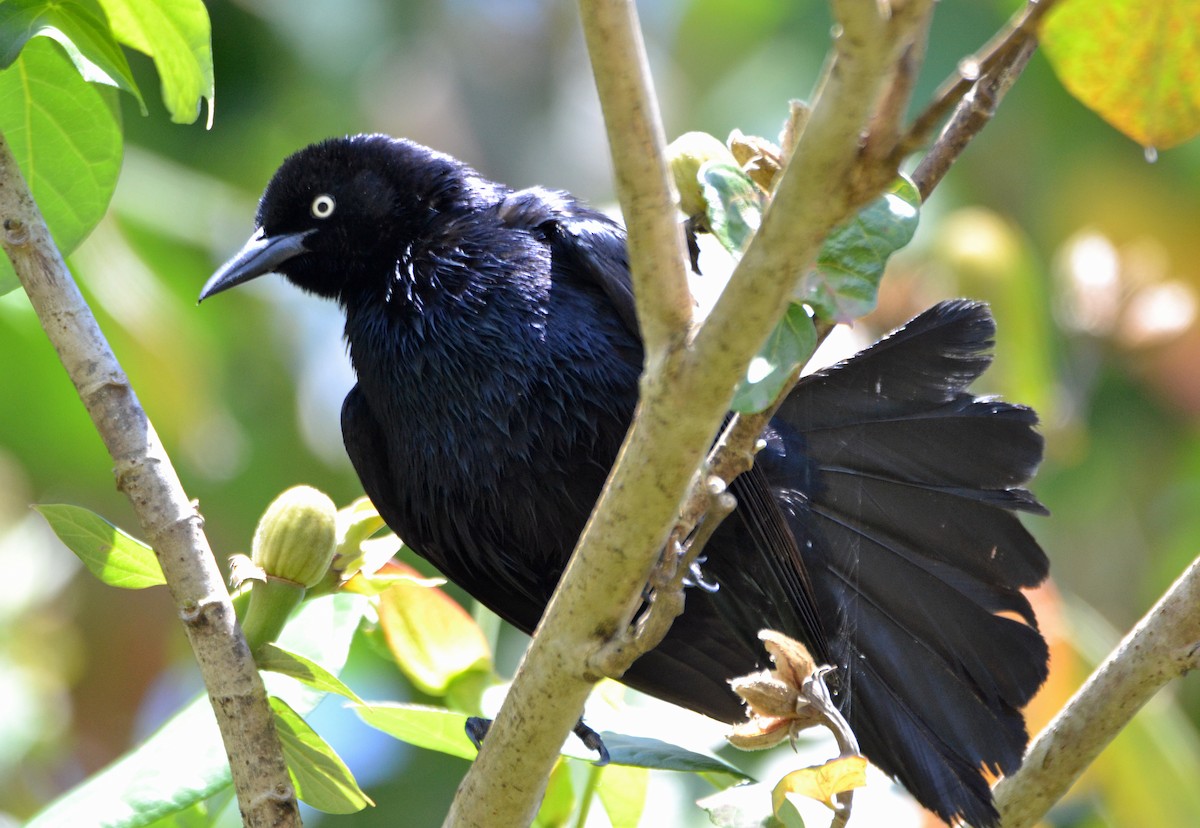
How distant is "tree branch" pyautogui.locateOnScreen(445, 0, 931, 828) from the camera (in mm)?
1350

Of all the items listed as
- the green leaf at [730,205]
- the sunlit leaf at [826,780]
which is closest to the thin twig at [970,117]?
the green leaf at [730,205]

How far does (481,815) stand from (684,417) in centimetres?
86

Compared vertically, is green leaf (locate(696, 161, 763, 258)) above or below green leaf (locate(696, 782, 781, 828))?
above

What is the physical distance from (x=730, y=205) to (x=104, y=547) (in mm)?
1169

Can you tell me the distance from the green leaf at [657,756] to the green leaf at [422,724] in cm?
26

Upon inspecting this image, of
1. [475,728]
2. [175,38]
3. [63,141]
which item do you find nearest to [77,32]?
[175,38]

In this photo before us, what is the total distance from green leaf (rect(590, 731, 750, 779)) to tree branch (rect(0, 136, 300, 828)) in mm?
572

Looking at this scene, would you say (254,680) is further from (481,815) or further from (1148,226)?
(1148,226)

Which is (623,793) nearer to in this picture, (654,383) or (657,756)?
(657,756)

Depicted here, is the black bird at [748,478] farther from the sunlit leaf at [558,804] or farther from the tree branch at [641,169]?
the tree branch at [641,169]

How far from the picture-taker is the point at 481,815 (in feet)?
7.09

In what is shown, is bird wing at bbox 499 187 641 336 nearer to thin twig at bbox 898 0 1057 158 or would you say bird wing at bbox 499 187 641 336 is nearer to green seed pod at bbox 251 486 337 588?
green seed pod at bbox 251 486 337 588

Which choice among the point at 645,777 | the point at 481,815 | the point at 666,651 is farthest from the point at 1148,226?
the point at 481,815

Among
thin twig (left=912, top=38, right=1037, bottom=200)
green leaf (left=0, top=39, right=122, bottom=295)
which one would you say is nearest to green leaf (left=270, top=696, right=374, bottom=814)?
green leaf (left=0, top=39, right=122, bottom=295)
